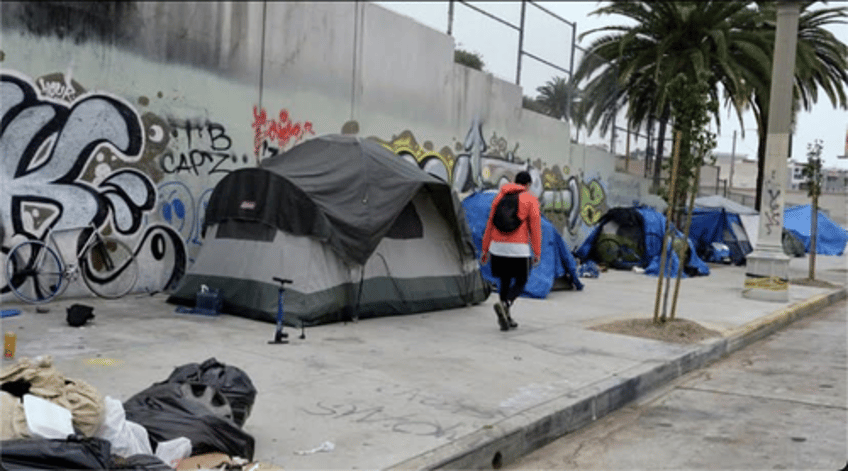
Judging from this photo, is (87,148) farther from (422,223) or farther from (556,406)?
(556,406)

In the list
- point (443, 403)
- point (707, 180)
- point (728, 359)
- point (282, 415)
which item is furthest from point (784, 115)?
point (707, 180)

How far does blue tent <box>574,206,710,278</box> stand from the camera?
59.5 feet

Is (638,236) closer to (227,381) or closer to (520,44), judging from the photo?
(520,44)

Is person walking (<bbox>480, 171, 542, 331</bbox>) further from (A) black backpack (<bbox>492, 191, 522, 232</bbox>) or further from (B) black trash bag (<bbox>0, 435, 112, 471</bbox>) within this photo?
(B) black trash bag (<bbox>0, 435, 112, 471</bbox>)

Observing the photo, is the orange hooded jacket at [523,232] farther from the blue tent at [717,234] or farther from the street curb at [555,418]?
the blue tent at [717,234]

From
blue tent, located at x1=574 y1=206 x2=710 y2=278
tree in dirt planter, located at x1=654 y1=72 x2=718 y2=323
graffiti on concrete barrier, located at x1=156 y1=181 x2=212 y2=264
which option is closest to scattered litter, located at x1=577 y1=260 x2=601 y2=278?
blue tent, located at x1=574 y1=206 x2=710 y2=278

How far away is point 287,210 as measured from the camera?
8.75 metres

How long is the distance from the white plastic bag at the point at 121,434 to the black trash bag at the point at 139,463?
0.39ft

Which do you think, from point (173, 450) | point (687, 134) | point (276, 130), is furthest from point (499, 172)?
point (173, 450)

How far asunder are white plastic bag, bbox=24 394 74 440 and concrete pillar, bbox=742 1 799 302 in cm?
1308

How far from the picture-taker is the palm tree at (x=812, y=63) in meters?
22.2

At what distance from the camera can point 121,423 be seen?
3.71 meters

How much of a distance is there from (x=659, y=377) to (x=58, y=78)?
7258mm

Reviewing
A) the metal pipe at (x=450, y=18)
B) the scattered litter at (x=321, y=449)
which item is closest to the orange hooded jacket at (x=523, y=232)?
the scattered litter at (x=321, y=449)
